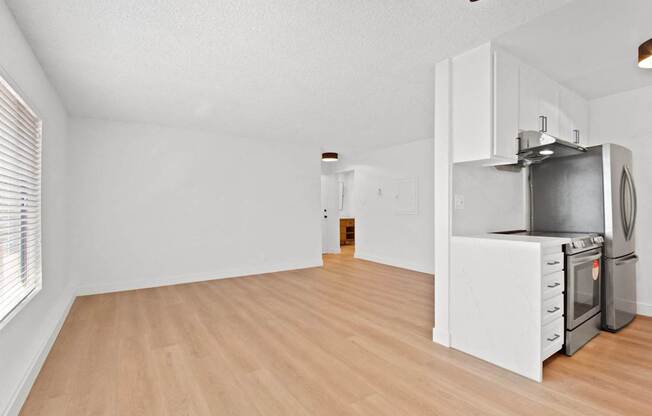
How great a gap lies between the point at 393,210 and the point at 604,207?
3.73 m

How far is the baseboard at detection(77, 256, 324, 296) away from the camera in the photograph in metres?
4.54

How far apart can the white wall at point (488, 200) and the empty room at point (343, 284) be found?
25 millimetres

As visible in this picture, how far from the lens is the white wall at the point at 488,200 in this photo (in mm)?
2885

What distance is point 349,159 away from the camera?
7.86m

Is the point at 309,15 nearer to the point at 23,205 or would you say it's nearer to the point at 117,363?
the point at 23,205

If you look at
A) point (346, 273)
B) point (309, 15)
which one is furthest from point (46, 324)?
point (346, 273)

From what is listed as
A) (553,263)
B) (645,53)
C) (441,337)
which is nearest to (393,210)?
(441,337)

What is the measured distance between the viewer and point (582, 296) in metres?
2.69

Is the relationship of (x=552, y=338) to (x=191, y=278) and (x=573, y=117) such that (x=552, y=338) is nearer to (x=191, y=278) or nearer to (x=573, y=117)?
(x=573, y=117)

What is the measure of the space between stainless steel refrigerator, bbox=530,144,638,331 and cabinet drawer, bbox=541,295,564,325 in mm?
965

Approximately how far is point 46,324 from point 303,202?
4259mm

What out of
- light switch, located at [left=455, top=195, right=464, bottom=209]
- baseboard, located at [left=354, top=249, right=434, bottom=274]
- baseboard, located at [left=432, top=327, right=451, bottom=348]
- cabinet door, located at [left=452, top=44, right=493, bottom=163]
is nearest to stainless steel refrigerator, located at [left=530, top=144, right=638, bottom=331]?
light switch, located at [left=455, top=195, right=464, bottom=209]

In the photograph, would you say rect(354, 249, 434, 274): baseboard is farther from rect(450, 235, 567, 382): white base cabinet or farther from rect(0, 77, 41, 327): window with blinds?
Result: rect(0, 77, 41, 327): window with blinds

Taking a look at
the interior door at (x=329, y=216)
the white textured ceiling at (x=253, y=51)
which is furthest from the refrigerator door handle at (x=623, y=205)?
the interior door at (x=329, y=216)
